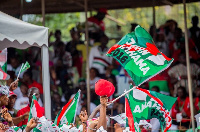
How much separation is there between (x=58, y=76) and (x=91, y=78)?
3.13ft

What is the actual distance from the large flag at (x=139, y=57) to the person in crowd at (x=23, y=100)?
→ 312 cm

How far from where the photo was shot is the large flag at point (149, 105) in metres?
9.08

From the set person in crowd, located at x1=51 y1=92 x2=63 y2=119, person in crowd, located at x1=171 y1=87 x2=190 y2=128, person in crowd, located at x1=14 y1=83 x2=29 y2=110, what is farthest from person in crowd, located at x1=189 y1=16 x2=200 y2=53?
person in crowd, located at x1=14 y1=83 x2=29 y2=110

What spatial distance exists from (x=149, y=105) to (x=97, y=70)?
12.9 feet

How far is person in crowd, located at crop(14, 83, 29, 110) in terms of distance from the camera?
456 inches

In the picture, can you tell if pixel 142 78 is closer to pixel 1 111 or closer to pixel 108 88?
pixel 108 88

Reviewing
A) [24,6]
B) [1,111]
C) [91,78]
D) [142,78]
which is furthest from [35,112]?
[91,78]

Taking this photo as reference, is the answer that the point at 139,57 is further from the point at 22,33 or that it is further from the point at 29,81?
the point at 29,81

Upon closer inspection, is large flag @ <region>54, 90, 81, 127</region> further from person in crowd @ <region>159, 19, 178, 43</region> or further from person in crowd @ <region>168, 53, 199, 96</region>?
person in crowd @ <region>159, 19, 178, 43</region>

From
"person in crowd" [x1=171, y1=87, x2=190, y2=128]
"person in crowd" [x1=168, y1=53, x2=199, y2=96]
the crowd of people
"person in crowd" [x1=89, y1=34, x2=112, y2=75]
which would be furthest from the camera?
"person in crowd" [x1=89, y1=34, x2=112, y2=75]

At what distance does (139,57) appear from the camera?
892 centimetres

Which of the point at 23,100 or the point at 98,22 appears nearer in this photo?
the point at 23,100

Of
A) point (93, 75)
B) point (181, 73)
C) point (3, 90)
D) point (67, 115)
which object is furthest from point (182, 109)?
point (3, 90)

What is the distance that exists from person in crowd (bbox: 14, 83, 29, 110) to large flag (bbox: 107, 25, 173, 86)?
3115 mm
